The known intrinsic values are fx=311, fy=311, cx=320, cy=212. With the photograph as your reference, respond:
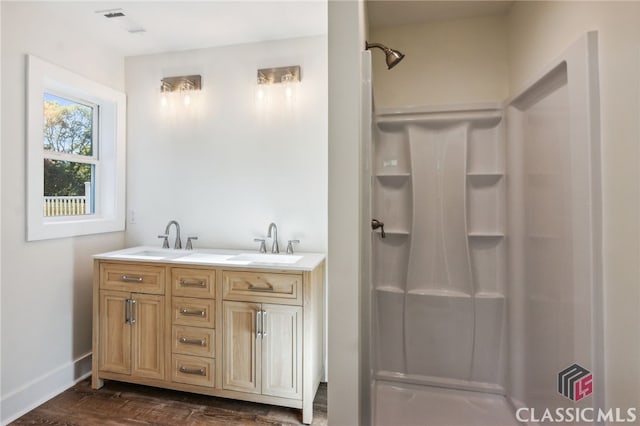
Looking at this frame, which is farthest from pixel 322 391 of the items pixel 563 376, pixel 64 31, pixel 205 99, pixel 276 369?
pixel 64 31

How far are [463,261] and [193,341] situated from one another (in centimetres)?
186

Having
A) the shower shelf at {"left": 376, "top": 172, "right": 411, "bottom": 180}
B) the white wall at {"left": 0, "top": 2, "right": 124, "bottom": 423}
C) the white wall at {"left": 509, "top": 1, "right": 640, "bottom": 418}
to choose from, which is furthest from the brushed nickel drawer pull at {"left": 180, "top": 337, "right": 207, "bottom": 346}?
the white wall at {"left": 509, "top": 1, "right": 640, "bottom": 418}

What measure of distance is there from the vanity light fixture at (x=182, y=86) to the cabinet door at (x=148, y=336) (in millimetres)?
1574

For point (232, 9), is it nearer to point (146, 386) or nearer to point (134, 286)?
point (134, 286)

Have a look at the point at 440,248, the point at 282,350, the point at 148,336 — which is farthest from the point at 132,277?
the point at 440,248

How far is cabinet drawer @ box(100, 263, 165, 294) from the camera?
203cm

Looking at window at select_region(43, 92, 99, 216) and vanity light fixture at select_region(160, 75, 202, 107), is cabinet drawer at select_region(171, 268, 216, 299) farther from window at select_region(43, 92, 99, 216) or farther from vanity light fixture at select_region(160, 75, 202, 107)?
vanity light fixture at select_region(160, 75, 202, 107)

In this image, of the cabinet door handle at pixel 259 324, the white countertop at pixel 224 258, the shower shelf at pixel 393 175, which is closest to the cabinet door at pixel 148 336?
the white countertop at pixel 224 258

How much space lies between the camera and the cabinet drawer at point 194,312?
1.95 metres

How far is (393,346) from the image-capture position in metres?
2.24

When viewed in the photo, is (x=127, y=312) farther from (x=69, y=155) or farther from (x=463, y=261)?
(x=463, y=261)

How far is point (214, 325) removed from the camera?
1.95 metres

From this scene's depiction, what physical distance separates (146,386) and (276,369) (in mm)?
1038

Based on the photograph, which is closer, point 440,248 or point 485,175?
point 485,175
